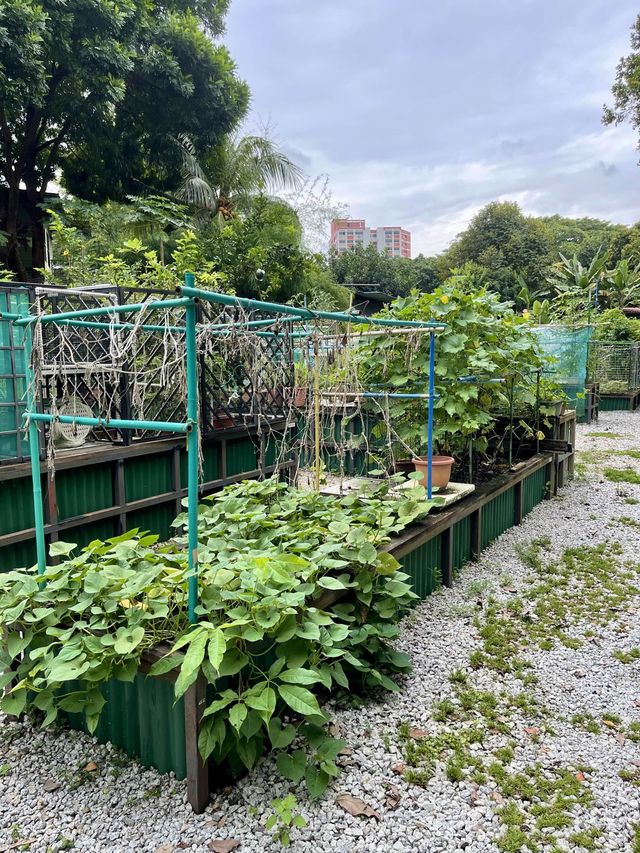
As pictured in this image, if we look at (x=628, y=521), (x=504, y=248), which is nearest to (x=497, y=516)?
(x=628, y=521)

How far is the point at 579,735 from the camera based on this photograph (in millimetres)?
2318

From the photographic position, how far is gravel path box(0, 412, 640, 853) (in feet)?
5.79

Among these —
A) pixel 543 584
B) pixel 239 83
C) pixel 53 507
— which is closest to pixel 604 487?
pixel 543 584

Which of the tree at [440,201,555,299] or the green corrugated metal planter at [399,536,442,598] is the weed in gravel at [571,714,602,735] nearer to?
the green corrugated metal planter at [399,536,442,598]

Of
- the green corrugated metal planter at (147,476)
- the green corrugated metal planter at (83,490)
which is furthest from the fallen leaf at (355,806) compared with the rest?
the green corrugated metal planter at (147,476)

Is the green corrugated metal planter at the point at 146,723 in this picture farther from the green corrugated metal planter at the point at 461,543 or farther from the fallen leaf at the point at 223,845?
the green corrugated metal planter at the point at 461,543

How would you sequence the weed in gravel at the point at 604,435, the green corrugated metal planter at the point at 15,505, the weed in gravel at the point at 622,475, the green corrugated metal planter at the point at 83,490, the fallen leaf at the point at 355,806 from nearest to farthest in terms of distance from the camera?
the fallen leaf at the point at 355,806 → the green corrugated metal planter at the point at 15,505 → the green corrugated metal planter at the point at 83,490 → the weed in gravel at the point at 622,475 → the weed in gravel at the point at 604,435

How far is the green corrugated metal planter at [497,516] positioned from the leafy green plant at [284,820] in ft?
9.83

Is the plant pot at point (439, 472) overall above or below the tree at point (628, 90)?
below

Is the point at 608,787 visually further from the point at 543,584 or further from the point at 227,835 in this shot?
the point at 543,584

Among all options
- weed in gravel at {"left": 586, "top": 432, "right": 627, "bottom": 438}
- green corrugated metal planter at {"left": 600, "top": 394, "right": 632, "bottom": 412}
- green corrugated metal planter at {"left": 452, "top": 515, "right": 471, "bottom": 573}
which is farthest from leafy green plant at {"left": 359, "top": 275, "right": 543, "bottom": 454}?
green corrugated metal planter at {"left": 600, "top": 394, "right": 632, "bottom": 412}

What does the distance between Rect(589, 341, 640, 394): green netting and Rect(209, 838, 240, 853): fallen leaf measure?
13.6 m

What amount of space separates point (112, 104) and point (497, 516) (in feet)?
42.1

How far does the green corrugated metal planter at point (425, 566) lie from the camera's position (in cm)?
336
